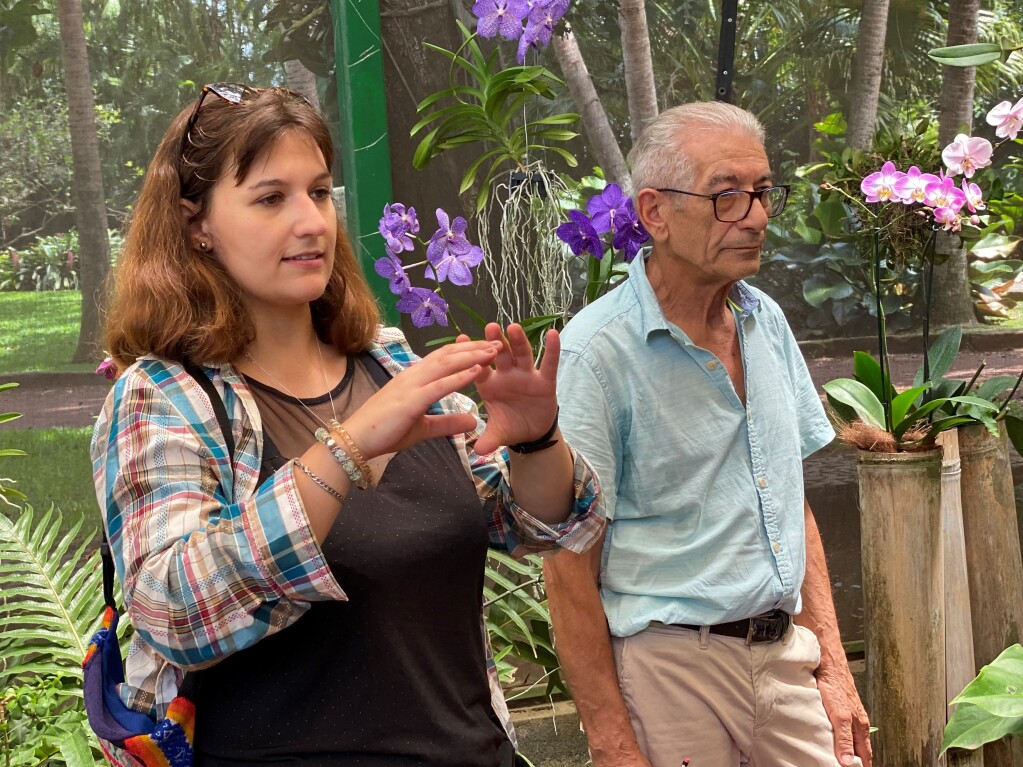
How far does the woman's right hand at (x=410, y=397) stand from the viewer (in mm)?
1104

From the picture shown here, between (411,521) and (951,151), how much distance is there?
1891 mm

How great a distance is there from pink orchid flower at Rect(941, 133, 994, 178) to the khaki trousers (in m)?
1.31

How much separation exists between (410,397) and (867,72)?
2.87 metres

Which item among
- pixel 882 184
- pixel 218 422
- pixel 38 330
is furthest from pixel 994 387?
pixel 38 330

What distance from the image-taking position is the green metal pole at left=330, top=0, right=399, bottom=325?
118 inches

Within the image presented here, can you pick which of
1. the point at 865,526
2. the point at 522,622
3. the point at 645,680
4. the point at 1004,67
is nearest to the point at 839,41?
the point at 1004,67

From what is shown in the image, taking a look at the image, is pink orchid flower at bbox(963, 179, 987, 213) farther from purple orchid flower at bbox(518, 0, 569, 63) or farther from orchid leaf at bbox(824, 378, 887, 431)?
purple orchid flower at bbox(518, 0, 569, 63)

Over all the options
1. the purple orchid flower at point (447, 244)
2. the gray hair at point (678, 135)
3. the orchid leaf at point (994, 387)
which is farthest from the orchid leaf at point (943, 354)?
the purple orchid flower at point (447, 244)

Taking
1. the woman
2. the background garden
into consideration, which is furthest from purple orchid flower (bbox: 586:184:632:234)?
the woman

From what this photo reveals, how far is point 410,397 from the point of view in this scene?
1.10 m

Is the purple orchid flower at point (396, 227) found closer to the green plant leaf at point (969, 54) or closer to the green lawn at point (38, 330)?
the green lawn at point (38, 330)

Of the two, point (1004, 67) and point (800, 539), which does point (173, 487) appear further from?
point (1004, 67)

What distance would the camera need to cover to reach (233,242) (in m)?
1.33

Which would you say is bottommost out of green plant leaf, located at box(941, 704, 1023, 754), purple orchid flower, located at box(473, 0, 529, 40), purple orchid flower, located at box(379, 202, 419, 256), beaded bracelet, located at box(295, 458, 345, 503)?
green plant leaf, located at box(941, 704, 1023, 754)
